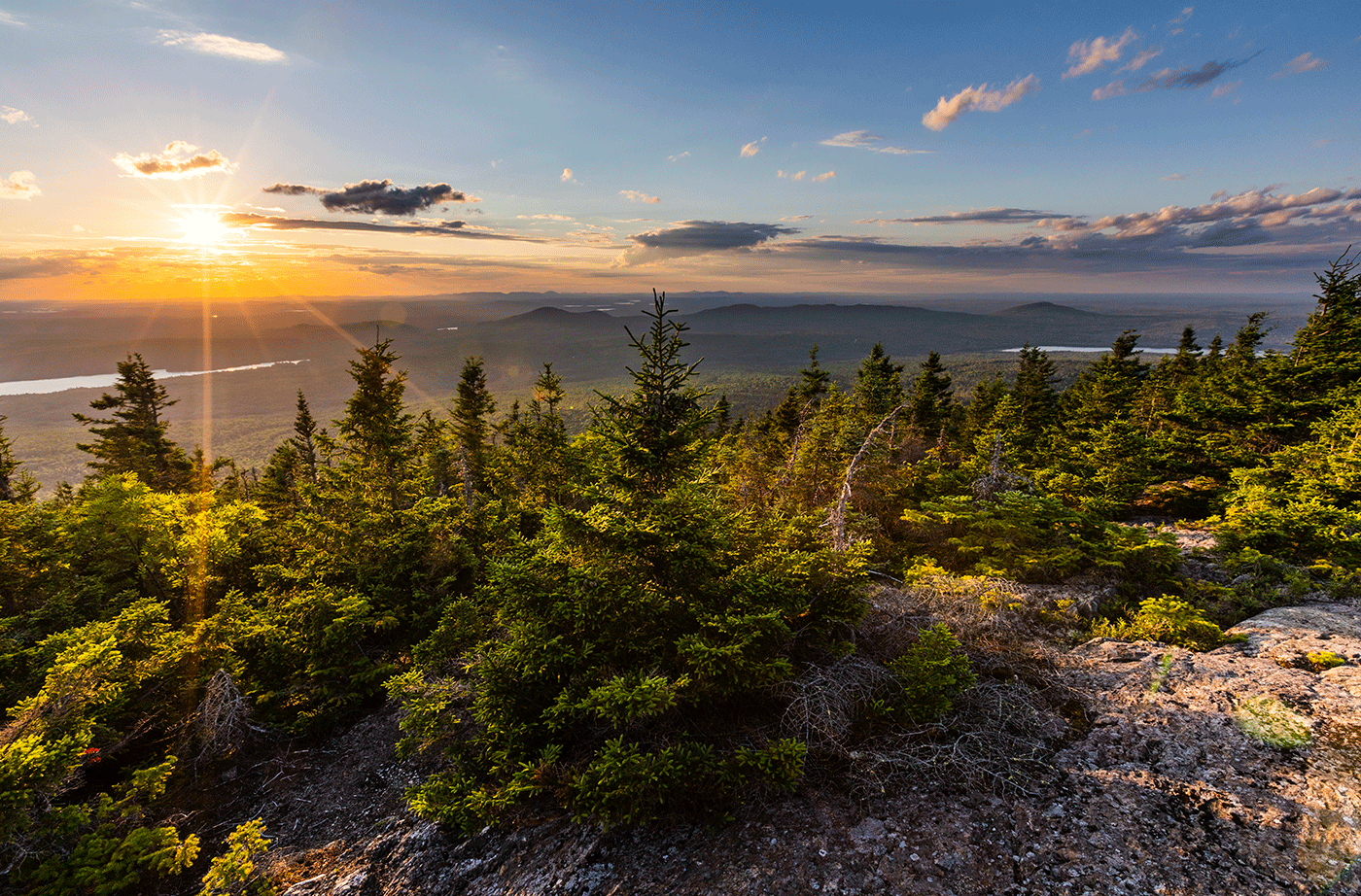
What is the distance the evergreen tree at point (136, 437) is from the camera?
30.1 metres

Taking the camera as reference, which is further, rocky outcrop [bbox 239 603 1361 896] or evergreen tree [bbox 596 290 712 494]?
evergreen tree [bbox 596 290 712 494]

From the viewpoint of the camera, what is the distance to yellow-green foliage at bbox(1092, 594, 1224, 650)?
10773 mm

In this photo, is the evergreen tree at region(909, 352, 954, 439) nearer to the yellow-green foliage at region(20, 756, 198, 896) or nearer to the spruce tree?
the yellow-green foliage at region(20, 756, 198, 896)

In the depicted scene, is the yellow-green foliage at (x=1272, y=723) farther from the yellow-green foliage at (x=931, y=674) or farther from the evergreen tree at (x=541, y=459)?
the evergreen tree at (x=541, y=459)

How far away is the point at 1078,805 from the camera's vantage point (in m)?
7.10

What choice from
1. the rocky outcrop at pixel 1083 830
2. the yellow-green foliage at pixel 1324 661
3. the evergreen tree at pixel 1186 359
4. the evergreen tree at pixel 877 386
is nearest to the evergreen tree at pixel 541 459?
the rocky outcrop at pixel 1083 830

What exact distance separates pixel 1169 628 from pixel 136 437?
1932 inches

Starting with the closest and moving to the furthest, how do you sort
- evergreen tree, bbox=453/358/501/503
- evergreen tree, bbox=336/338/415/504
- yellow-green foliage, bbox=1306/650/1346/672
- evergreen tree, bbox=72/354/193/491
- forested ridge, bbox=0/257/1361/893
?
forested ridge, bbox=0/257/1361/893 → yellow-green foliage, bbox=1306/650/1346/672 → evergreen tree, bbox=336/338/415/504 → evergreen tree, bbox=72/354/193/491 → evergreen tree, bbox=453/358/501/503

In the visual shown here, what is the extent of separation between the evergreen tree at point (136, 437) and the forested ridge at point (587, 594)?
6.20 metres

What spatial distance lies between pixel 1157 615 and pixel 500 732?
14.7 m

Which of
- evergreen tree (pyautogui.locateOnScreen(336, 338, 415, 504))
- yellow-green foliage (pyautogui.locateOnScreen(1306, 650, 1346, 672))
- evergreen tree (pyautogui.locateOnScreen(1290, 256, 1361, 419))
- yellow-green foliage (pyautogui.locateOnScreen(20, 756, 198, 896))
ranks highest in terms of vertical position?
evergreen tree (pyautogui.locateOnScreen(1290, 256, 1361, 419))

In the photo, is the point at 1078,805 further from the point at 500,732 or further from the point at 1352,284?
the point at 1352,284

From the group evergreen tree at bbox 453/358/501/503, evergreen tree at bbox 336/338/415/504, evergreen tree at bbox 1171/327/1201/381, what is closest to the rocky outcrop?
evergreen tree at bbox 336/338/415/504

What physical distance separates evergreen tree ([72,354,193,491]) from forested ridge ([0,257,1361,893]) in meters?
6.20
